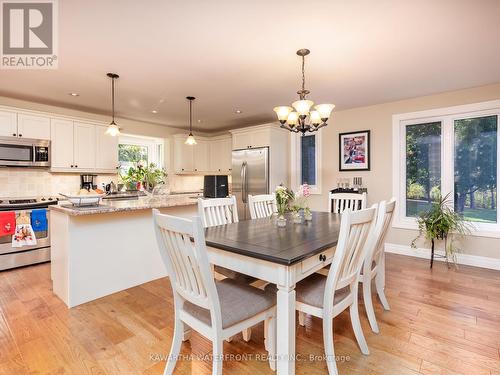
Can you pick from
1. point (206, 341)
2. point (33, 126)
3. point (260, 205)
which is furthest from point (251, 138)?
point (206, 341)

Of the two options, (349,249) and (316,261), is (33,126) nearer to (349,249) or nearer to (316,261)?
(316,261)

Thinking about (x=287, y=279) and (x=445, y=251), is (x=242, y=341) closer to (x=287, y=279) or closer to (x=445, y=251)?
(x=287, y=279)

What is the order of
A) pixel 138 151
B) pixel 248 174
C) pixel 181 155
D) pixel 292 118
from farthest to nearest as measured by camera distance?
pixel 181 155 → pixel 138 151 → pixel 248 174 → pixel 292 118

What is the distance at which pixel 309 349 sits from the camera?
1830mm

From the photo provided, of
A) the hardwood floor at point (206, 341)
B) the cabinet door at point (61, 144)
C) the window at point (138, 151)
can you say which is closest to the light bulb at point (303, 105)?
the hardwood floor at point (206, 341)

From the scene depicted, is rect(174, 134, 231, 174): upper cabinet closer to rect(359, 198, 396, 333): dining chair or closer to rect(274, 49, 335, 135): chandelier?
rect(274, 49, 335, 135): chandelier

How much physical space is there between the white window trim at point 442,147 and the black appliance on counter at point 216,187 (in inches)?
130

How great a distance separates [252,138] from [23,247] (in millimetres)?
3851

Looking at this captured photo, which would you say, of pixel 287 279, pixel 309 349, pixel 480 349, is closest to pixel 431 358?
pixel 480 349

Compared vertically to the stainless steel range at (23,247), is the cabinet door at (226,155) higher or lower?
higher

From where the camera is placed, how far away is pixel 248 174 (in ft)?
16.6

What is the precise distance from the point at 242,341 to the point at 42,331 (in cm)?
155

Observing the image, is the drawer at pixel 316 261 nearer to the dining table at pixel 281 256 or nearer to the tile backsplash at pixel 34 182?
the dining table at pixel 281 256

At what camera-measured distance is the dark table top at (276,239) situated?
4.73ft
